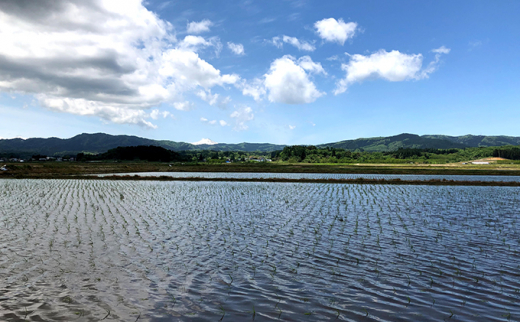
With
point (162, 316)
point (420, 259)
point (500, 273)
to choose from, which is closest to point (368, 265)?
point (420, 259)

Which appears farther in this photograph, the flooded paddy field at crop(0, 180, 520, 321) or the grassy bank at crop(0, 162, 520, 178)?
the grassy bank at crop(0, 162, 520, 178)

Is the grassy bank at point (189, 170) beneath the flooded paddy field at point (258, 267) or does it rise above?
above

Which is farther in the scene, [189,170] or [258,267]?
[189,170]

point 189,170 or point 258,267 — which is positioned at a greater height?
point 189,170

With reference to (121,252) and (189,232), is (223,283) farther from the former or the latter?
(189,232)

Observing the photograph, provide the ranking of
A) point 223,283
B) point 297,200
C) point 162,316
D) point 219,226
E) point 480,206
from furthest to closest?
1. point 297,200
2. point 480,206
3. point 219,226
4. point 223,283
5. point 162,316

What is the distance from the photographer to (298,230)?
1711 cm

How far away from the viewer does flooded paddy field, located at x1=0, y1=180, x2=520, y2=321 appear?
25.4ft

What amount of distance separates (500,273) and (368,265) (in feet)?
14.3

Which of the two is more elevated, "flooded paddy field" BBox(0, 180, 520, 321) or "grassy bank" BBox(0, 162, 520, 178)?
"grassy bank" BBox(0, 162, 520, 178)

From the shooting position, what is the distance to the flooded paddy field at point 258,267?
305 inches

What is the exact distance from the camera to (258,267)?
→ 1099 cm

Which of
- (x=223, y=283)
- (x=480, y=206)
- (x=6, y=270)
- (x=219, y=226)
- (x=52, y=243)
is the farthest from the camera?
(x=480, y=206)

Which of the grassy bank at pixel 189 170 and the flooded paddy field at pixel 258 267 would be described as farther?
the grassy bank at pixel 189 170
